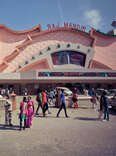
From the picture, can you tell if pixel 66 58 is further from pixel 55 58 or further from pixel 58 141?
pixel 58 141

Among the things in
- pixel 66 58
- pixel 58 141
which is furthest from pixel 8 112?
pixel 66 58

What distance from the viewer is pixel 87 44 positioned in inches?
1649

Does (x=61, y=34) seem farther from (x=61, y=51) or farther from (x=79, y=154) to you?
(x=79, y=154)

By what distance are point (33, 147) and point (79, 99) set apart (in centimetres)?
887

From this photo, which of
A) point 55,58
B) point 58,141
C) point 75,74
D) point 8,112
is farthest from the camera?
point 55,58

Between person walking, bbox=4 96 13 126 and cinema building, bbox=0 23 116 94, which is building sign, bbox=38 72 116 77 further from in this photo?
person walking, bbox=4 96 13 126

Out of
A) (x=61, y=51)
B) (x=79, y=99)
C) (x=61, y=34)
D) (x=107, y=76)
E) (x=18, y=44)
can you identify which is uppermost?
(x=61, y=34)

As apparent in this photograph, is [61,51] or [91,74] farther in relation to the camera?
[61,51]

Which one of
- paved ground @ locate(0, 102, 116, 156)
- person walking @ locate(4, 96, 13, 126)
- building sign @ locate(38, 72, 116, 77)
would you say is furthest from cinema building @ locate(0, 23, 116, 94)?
paved ground @ locate(0, 102, 116, 156)

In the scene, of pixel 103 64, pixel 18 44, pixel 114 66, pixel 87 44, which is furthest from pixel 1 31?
pixel 114 66

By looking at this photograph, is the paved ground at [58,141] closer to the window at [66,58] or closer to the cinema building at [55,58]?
the cinema building at [55,58]

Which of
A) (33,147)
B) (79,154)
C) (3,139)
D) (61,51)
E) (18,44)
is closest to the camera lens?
(79,154)

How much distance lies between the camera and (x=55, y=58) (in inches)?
1416

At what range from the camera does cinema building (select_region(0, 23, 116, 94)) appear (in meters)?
30.4
